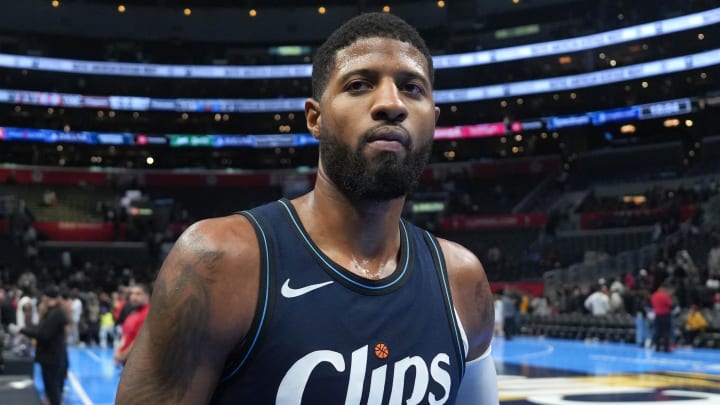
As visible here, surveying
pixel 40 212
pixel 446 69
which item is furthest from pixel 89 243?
pixel 446 69

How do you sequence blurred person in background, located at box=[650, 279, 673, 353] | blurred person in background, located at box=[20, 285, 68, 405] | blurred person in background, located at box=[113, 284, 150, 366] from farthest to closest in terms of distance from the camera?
blurred person in background, located at box=[650, 279, 673, 353]
blurred person in background, located at box=[20, 285, 68, 405]
blurred person in background, located at box=[113, 284, 150, 366]

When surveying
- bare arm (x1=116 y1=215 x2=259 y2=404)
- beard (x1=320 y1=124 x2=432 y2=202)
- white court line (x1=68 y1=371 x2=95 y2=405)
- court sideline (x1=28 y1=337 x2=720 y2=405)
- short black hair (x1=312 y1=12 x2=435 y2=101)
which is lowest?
court sideline (x1=28 y1=337 x2=720 y2=405)

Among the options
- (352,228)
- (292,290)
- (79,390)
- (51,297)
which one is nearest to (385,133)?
(352,228)

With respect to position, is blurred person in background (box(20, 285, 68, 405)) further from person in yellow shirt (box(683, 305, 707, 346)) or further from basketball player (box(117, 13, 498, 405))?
person in yellow shirt (box(683, 305, 707, 346))

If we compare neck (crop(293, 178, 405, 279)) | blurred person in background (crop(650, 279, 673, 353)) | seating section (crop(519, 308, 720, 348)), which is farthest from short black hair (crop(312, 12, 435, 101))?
seating section (crop(519, 308, 720, 348))

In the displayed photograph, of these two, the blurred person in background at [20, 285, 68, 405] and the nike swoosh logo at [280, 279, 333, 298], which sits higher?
the nike swoosh logo at [280, 279, 333, 298]

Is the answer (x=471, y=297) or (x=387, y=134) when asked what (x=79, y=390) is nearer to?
(x=471, y=297)

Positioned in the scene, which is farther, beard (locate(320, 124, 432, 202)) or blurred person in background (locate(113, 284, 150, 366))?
blurred person in background (locate(113, 284, 150, 366))

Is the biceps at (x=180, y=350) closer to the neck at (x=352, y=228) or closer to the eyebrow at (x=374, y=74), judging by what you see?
the neck at (x=352, y=228)

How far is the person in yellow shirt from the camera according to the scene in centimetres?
1830

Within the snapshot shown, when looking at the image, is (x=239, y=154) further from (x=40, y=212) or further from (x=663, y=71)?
(x=663, y=71)

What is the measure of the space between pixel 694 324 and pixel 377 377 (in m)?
18.4

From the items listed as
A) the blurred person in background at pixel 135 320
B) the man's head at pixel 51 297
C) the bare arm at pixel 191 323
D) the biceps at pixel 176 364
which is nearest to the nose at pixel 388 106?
the bare arm at pixel 191 323

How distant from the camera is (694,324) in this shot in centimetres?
1838
